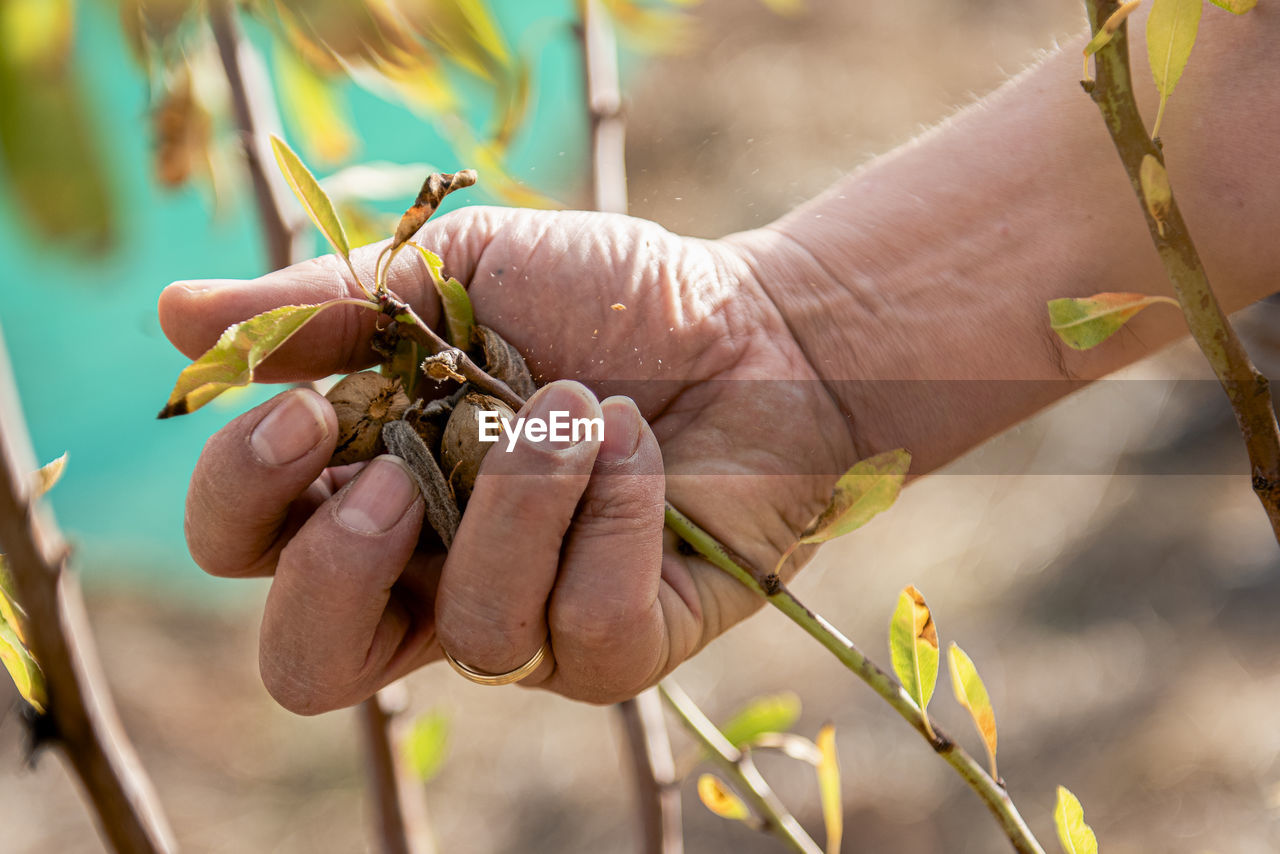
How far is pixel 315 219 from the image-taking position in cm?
37

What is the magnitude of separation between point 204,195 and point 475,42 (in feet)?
1.29

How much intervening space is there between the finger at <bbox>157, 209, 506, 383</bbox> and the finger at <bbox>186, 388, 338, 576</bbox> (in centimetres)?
5

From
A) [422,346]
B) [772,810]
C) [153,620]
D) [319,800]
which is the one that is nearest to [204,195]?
[422,346]

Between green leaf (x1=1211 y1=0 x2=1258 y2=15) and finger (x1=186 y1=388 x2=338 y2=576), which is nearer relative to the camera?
green leaf (x1=1211 y1=0 x2=1258 y2=15)

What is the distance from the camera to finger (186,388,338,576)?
1.52 feet

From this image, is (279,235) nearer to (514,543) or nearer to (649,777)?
(514,543)

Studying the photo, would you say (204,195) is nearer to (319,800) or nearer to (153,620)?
(319,800)

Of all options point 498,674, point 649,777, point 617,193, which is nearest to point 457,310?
point 498,674

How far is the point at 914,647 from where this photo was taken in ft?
1.30

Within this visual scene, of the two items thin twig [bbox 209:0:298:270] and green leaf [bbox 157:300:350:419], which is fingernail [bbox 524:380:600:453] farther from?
thin twig [bbox 209:0:298:270]

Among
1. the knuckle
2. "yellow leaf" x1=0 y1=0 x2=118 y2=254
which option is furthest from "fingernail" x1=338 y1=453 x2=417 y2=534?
"yellow leaf" x1=0 y1=0 x2=118 y2=254

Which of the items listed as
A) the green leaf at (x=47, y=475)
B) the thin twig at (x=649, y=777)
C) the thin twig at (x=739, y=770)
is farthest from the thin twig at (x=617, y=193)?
the green leaf at (x=47, y=475)

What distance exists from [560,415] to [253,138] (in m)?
0.32

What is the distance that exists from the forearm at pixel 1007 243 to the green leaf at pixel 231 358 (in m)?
0.42
